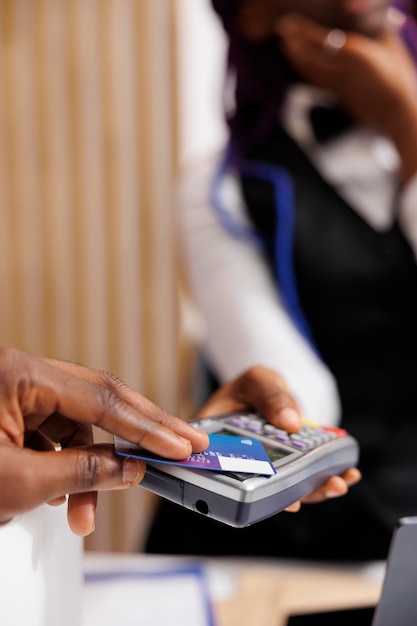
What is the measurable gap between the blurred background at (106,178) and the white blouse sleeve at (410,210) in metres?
0.58

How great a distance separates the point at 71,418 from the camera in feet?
0.98

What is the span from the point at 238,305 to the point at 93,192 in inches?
27.1

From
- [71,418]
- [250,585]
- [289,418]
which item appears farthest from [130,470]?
[250,585]

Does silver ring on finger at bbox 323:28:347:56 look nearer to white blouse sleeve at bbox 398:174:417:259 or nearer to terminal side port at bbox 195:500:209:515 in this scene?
white blouse sleeve at bbox 398:174:417:259

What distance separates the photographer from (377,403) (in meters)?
0.70

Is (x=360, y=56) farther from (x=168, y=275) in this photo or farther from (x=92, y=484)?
(x=168, y=275)

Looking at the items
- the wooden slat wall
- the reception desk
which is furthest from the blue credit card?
the wooden slat wall

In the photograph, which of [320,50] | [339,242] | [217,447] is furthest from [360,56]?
[217,447]

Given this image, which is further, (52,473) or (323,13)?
(323,13)

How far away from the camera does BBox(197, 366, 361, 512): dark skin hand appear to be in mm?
425

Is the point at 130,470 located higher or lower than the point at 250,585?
higher

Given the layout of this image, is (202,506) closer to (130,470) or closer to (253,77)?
(130,470)

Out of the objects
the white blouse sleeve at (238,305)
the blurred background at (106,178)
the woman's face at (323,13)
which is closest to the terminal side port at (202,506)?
the white blouse sleeve at (238,305)

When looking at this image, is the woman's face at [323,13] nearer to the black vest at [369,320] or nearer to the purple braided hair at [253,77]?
the purple braided hair at [253,77]
